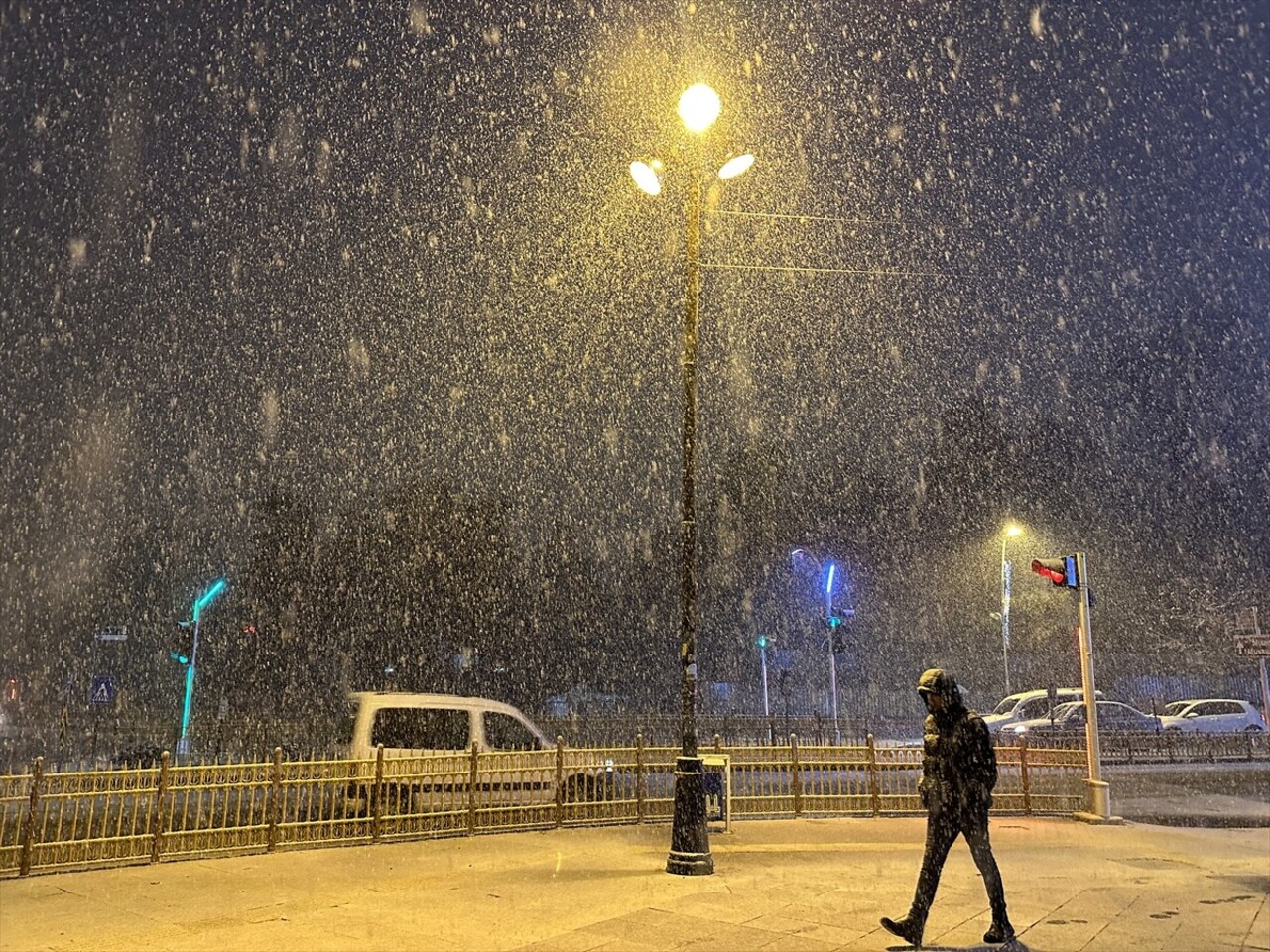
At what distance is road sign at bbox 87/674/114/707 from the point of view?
20723 millimetres

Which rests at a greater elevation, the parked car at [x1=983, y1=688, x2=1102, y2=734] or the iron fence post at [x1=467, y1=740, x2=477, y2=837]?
the parked car at [x1=983, y1=688, x2=1102, y2=734]

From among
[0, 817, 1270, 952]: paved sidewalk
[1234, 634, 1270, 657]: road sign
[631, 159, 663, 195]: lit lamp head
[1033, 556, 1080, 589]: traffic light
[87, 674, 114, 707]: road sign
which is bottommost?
[0, 817, 1270, 952]: paved sidewalk

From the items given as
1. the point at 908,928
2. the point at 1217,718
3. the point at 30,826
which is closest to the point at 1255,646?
the point at 908,928

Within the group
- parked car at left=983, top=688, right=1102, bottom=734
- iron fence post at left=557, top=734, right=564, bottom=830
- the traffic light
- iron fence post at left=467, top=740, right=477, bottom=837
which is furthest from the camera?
parked car at left=983, top=688, right=1102, bottom=734

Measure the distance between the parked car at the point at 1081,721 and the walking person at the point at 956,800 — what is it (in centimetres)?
1888

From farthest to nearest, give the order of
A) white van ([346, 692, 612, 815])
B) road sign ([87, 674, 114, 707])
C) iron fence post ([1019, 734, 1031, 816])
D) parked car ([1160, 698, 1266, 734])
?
1. parked car ([1160, 698, 1266, 734])
2. road sign ([87, 674, 114, 707])
3. iron fence post ([1019, 734, 1031, 816])
4. white van ([346, 692, 612, 815])

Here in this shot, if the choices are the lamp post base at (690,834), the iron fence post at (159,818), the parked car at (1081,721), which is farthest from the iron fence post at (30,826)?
the parked car at (1081,721)

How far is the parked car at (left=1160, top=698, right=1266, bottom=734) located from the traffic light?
2063cm

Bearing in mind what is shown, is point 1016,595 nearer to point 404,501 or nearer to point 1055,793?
point 404,501

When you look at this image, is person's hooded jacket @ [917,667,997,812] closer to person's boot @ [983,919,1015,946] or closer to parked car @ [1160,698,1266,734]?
person's boot @ [983,919,1015,946]

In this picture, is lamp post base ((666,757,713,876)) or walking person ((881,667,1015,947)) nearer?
walking person ((881,667,1015,947))

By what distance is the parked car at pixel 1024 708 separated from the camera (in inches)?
1107

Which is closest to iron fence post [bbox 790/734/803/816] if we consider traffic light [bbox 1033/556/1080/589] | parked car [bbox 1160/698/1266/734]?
traffic light [bbox 1033/556/1080/589]

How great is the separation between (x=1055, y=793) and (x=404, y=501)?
33.3 metres
